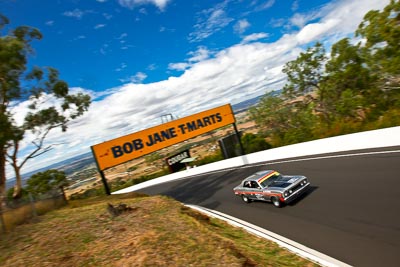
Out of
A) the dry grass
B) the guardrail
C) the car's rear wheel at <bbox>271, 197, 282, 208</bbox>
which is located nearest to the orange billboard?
the guardrail

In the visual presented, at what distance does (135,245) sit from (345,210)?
7609mm

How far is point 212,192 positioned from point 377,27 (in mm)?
25769

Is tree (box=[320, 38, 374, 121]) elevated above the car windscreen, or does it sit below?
above

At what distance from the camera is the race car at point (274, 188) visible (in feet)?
39.2

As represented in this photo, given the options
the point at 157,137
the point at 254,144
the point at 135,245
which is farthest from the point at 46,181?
the point at 135,245

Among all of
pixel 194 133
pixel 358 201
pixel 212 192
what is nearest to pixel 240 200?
pixel 212 192

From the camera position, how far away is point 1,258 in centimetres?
772

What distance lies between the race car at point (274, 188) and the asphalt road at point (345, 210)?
0.40 meters

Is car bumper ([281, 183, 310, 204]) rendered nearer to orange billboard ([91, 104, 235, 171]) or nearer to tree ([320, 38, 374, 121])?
orange billboard ([91, 104, 235, 171])

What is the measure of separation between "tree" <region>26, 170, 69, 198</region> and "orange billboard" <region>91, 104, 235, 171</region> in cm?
2119

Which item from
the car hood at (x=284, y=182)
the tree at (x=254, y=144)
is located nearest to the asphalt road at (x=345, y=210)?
the car hood at (x=284, y=182)

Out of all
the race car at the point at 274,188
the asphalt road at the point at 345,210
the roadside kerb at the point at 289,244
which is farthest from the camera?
the race car at the point at 274,188

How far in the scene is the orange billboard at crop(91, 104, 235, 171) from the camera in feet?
82.9

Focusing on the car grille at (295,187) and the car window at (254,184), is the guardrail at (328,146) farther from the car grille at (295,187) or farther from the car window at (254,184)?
the car window at (254,184)
